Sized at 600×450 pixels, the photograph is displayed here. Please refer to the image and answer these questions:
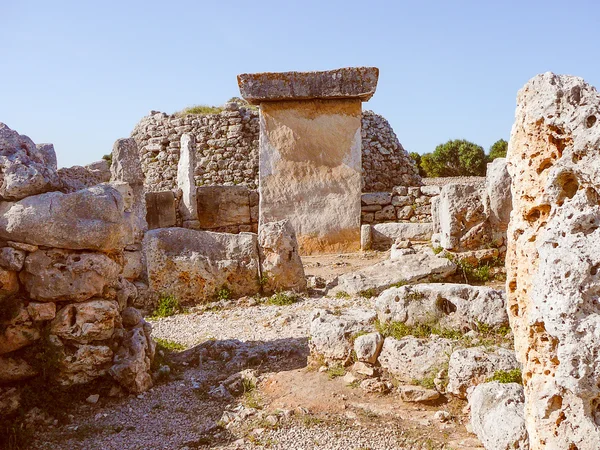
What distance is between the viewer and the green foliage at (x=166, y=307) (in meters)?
8.12

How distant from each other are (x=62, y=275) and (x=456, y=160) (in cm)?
2511

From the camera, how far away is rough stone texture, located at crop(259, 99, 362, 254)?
12.1m

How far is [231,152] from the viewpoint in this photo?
60.0ft

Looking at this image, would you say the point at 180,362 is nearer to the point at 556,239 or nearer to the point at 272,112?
the point at 556,239

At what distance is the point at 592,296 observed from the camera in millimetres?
2588

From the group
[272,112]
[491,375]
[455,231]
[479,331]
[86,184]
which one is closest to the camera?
[491,375]

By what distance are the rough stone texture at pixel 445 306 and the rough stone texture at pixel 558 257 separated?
7.30ft

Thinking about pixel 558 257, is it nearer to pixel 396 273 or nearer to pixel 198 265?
pixel 396 273

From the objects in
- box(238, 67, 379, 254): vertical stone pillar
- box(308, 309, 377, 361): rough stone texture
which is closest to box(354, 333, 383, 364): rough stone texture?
box(308, 309, 377, 361): rough stone texture

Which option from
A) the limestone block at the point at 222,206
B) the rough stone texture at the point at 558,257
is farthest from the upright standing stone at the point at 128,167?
the rough stone texture at the point at 558,257

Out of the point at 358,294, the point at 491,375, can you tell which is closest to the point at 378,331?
the point at 491,375

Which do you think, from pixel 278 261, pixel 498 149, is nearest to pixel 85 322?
pixel 278 261

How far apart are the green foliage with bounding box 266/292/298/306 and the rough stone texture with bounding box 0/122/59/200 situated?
3.40m

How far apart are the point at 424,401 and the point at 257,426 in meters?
1.18
